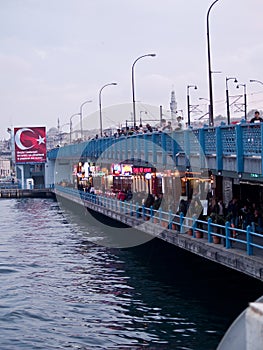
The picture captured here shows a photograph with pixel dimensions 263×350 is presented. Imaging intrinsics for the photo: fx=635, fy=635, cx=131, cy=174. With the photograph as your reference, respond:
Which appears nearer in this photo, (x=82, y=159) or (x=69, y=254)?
(x=69, y=254)

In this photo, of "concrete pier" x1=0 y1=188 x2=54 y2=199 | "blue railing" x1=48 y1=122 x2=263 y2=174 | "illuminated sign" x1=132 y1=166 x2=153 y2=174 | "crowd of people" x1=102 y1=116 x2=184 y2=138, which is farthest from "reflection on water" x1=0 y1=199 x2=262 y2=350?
"concrete pier" x1=0 y1=188 x2=54 y2=199

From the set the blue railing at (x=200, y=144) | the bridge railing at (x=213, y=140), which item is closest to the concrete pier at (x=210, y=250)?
the blue railing at (x=200, y=144)

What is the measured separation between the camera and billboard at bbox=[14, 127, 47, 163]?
101375mm

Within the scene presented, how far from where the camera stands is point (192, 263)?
103 ft

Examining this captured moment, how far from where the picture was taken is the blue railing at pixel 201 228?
2140 centimetres

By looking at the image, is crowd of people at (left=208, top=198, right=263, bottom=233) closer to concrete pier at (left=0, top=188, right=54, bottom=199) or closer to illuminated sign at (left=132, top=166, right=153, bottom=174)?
illuminated sign at (left=132, top=166, right=153, bottom=174)

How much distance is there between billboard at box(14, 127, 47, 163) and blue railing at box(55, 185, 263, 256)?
5145cm

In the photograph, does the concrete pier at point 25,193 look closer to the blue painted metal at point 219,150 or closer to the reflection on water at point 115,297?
the reflection on water at point 115,297

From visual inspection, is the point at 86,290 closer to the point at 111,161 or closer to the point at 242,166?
the point at 242,166

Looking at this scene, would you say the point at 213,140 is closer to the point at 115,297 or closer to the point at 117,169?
the point at 115,297

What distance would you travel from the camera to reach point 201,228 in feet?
90.6

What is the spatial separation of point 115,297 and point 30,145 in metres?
79.3

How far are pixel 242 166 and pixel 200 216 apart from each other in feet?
20.0

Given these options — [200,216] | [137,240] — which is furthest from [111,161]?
[200,216]
